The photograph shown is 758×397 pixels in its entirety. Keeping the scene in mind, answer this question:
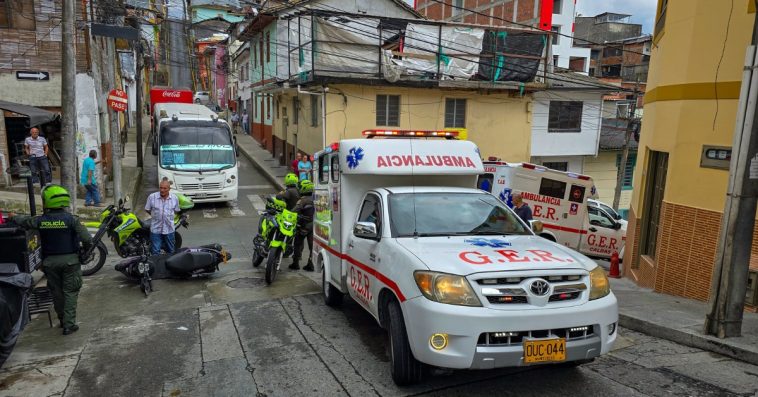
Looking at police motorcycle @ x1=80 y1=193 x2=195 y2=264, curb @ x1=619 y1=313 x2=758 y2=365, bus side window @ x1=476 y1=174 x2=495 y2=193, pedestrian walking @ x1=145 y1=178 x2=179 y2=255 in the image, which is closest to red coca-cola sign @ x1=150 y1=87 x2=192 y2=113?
bus side window @ x1=476 y1=174 x2=495 y2=193

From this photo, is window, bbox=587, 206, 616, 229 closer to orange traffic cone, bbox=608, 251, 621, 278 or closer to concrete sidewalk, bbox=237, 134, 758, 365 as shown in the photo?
orange traffic cone, bbox=608, 251, 621, 278

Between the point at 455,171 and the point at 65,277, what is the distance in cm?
489

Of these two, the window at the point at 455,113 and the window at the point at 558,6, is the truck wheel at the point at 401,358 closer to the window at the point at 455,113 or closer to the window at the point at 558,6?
the window at the point at 455,113

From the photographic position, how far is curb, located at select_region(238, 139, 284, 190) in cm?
2062

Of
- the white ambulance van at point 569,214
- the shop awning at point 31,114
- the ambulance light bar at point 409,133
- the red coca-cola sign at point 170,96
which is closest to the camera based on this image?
the ambulance light bar at point 409,133

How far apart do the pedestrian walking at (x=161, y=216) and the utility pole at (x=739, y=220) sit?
8.10m

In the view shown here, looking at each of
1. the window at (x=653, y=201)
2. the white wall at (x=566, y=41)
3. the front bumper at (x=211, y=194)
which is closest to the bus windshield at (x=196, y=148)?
the front bumper at (x=211, y=194)

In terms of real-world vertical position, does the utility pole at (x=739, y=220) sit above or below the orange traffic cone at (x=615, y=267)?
above

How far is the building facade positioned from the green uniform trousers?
8430mm

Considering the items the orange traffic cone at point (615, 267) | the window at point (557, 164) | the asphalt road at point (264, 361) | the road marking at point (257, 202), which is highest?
the window at point (557, 164)

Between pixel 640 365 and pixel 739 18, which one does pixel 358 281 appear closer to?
pixel 640 365

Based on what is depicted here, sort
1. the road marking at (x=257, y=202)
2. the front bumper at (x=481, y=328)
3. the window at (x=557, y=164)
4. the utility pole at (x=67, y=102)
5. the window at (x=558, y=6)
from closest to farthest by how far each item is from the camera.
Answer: the front bumper at (x=481, y=328), the utility pole at (x=67, y=102), the road marking at (x=257, y=202), the window at (x=557, y=164), the window at (x=558, y=6)

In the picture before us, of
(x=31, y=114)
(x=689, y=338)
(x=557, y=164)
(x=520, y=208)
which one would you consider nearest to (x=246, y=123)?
(x=557, y=164)

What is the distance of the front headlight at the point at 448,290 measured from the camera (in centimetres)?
414
